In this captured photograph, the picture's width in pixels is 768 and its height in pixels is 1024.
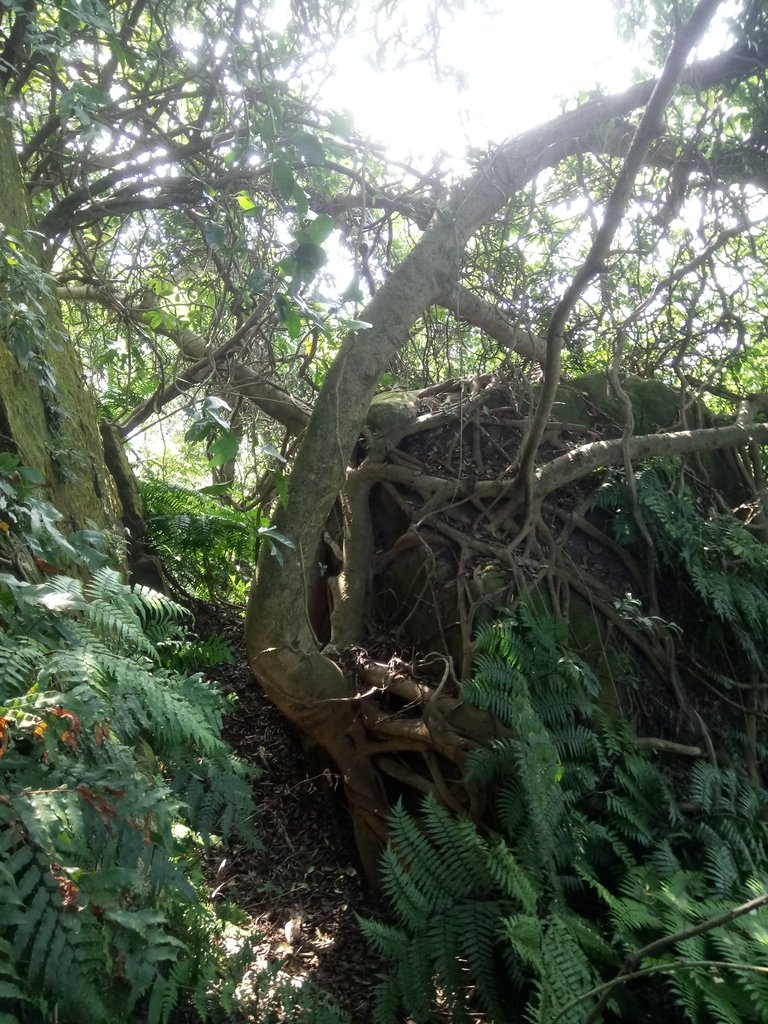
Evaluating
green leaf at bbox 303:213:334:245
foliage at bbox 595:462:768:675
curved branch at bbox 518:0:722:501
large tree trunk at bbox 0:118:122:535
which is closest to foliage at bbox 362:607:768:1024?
foliage at bbox 595:462:768:675

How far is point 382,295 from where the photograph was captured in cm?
438

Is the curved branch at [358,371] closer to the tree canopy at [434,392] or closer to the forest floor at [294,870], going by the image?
the tree canopy at [434,392]

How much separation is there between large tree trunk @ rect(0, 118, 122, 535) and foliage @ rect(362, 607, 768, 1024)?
6.92 ft

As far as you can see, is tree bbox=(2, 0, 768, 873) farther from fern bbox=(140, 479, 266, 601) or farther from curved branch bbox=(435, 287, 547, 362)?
fern bbox=(140, 479, 266, 601)

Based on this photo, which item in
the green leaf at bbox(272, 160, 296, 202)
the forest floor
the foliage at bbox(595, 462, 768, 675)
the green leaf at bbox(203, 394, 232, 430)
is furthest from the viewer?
the foliage at bbox(595, 462, 768, 675)

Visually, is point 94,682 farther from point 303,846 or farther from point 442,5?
point 442,5

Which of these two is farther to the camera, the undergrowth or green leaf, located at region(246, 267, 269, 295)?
Result: green leaf, located at region(246, 267, 269, 295)

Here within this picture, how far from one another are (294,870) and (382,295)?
3166 mm

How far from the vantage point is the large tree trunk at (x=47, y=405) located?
3.14m

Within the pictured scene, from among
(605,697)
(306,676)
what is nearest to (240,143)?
(306,676)

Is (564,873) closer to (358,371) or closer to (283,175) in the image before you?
(358,371)

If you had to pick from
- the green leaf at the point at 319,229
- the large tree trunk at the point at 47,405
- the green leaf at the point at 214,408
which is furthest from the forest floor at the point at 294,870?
the green leaf at the point at 319,229

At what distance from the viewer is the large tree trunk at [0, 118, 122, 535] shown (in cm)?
314

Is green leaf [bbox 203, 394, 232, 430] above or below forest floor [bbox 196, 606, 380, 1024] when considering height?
above
